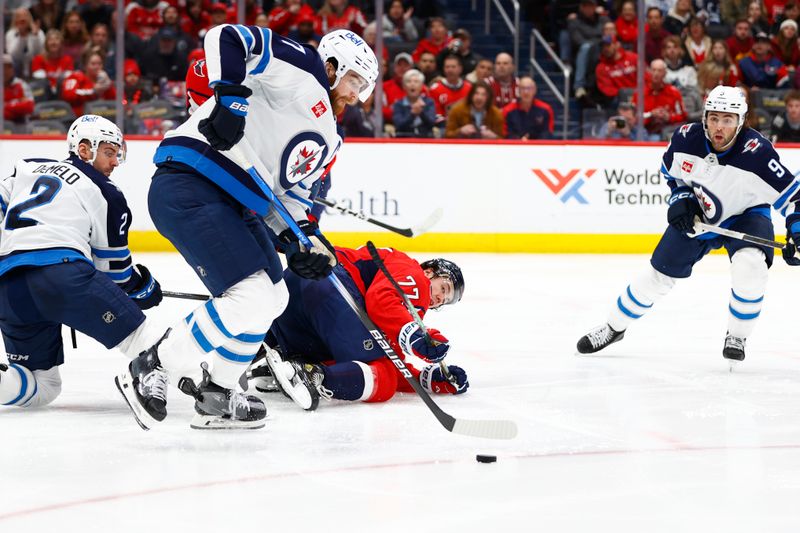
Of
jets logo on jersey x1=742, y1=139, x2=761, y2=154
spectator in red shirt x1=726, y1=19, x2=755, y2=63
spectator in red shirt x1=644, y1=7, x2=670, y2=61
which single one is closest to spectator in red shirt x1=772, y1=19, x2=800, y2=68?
spectator in red shirt x1=726, y1=19, x2=755, y2=63

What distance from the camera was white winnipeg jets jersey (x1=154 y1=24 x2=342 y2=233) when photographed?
2.95m

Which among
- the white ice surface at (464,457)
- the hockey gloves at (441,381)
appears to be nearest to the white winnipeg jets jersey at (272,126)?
the white ice surface at (464,457)

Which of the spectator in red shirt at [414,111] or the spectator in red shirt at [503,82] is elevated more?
the spectator in red shirt at [503,82]

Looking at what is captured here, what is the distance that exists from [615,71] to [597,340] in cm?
447

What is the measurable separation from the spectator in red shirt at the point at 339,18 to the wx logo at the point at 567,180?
1701mm

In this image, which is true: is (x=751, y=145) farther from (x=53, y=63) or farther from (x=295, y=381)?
(x=53, y=63)

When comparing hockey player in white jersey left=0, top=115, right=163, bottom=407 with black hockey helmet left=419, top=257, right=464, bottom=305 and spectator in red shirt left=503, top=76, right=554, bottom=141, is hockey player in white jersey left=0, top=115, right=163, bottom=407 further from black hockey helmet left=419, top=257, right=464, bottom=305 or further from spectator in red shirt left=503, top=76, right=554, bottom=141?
spectator in red shirt left=503, top=76, right=554, bottom=141

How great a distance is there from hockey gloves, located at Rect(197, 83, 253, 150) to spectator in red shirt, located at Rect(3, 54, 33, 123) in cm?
588

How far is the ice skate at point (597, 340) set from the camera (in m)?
4.55

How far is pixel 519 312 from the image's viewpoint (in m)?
5.64

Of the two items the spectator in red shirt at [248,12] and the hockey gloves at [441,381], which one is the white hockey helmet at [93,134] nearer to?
the hockey gloves at [441,381]

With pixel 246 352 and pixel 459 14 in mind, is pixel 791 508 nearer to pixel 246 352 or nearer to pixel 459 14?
pixel 246 352

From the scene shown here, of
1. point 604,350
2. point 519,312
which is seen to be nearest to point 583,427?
point 604,350

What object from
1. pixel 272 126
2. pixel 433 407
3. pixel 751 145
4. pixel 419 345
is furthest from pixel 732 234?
pixel 272 126
